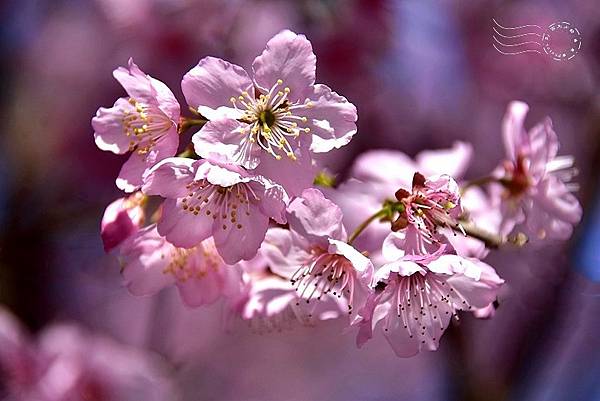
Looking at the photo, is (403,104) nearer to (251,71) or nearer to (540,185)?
(540,185)

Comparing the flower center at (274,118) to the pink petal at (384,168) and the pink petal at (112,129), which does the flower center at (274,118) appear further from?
the pink petal at (384,168)

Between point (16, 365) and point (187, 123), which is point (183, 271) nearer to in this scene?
point (187, 123)

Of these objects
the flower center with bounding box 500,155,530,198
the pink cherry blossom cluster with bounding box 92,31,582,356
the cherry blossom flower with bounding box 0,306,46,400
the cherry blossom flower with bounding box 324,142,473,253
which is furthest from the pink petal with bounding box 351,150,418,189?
the cherry blossom flower with bounding box 0,306,46,400

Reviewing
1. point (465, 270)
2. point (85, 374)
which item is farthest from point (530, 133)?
point (85, 374)

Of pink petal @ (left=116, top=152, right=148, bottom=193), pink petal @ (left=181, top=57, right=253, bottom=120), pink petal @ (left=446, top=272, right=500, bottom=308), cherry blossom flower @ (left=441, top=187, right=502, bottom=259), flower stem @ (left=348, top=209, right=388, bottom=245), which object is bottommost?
cherry blossom flower @ (left=441, top=187, right=502, bottom=259)

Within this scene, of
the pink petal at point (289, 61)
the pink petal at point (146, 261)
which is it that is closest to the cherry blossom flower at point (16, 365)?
the pink petal at point (146, 261)

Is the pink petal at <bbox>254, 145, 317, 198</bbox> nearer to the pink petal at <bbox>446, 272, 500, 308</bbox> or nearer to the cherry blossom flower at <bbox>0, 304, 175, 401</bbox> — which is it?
the pink petal at <bbox>446, 272, 500, 308</bbox>

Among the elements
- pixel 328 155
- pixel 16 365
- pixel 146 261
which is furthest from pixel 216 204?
pixel 328 155
